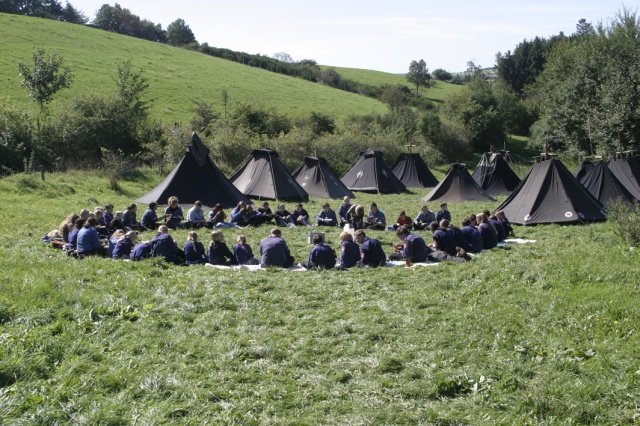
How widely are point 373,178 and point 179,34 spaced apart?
55.3m

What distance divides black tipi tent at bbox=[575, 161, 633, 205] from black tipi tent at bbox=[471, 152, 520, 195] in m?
5.59

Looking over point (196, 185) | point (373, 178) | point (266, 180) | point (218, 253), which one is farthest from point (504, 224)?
point (373, 178)

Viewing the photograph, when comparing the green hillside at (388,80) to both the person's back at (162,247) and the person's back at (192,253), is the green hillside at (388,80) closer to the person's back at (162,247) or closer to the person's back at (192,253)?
the person's back at (192,253)

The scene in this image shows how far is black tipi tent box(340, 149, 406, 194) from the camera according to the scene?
27.6 metres

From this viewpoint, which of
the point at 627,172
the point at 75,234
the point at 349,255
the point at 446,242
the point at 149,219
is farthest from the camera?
the point at 627,172

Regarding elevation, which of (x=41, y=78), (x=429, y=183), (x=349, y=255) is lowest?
(x=349, y=255)

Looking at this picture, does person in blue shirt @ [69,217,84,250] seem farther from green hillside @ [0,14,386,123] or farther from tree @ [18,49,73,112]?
green hillside @ [0,14,386,123]

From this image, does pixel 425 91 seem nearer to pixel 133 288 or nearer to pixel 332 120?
pixel 332 120

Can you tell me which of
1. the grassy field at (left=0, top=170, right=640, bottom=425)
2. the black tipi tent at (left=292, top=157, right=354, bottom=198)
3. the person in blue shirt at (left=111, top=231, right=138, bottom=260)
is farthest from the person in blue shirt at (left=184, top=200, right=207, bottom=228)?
the black tipi tent at (left=292, top=157, right=354, bottom=198)

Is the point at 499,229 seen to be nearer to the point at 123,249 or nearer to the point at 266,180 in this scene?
the point at 123,249

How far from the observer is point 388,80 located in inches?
2913

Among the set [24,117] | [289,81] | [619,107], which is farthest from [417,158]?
[289,81]

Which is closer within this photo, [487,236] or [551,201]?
[487,236]

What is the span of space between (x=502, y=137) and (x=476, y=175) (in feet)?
84.1
